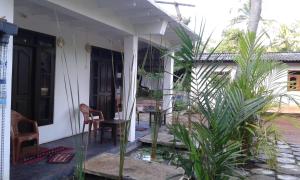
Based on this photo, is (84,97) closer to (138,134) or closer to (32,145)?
(138,134)

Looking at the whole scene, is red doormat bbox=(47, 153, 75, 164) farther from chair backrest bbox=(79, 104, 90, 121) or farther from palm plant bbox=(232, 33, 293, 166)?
palm plant bbox=(232, 33, 293, 166)

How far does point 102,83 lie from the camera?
763 centimetres

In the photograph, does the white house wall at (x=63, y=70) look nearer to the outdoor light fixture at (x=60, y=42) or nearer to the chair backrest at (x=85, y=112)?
the outdoor light fixture at (x=60, y=42)

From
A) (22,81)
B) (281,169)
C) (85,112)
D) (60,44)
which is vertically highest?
(60,44)

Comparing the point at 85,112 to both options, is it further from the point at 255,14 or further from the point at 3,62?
the point at 255,14

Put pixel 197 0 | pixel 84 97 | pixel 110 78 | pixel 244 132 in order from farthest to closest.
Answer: pixel 197 0, pixel 110 78, pixel 84 97, pixel 244 132

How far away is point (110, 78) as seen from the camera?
26.2 feet

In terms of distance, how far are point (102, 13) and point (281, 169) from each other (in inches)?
147

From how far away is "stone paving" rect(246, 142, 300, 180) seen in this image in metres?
4.54

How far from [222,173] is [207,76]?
0.90 meters

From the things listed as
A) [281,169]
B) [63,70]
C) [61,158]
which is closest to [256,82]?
[281,169]

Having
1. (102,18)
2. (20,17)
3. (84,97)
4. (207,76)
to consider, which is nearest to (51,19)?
(20,17)

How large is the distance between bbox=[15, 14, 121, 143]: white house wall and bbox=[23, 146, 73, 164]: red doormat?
0.58m

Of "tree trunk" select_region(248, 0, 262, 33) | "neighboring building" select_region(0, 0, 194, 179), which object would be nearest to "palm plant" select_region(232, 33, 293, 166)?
"neighboring building" select_region(0, 0, 194, 179)
